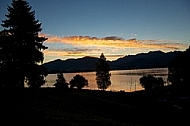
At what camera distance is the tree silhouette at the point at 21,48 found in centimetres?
3691

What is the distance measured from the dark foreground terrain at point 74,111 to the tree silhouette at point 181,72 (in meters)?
15.0

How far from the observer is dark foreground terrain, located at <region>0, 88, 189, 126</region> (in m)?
19.7

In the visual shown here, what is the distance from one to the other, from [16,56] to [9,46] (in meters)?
1.91

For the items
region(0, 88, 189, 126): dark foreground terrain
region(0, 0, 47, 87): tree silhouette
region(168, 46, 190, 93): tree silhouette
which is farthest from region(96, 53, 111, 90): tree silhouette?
region(0, 0, 47, 87): tree silhouette

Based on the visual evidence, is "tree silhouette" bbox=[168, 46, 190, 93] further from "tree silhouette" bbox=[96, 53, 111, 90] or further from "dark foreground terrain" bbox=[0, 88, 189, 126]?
"tree silhouette" bbox=[96, 53, 111, 90]

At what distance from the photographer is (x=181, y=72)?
6488 centimetres

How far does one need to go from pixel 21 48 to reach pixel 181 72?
1728 inches

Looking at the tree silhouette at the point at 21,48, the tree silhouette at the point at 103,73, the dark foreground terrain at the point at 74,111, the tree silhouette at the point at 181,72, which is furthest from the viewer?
the tree silhouette at the point at 103,73

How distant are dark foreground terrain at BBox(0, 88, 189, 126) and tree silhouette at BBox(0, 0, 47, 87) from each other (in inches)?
125

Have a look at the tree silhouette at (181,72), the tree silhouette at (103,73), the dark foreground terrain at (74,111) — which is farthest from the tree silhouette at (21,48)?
the tree silhouette at (103,73)

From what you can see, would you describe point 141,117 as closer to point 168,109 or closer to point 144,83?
point 168,109

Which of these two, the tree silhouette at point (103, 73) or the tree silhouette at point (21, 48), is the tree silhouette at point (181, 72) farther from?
the tree silhouette at point (21, 48)

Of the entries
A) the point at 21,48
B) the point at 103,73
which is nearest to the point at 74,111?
the point at 21,48

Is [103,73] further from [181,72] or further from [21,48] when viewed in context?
[21,48]
